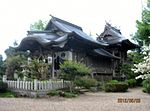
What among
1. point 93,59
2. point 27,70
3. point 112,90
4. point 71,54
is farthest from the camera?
point 93,59

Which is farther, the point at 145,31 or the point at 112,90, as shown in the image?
the point at 145,31

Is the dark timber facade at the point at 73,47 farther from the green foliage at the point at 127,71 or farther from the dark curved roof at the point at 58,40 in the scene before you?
the green foliage at the point at 127,71

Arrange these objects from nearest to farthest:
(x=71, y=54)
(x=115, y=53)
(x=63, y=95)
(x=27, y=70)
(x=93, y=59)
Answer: (x=63, y=95) → (x=27, y=70) → (x=71, y=54) → (x=93, y=59) → (x=115, y=53)

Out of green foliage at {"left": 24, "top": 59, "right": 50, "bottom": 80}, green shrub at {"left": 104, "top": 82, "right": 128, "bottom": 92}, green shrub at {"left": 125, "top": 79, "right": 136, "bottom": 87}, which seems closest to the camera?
green foliage at {"left": 24, "top": 59, "right": 50, "bottom": 80}

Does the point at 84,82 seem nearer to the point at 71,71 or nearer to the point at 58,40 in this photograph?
the point at 71,71

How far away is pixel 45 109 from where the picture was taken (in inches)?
419

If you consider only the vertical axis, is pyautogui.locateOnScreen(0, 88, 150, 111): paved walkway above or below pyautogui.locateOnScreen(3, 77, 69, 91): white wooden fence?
below

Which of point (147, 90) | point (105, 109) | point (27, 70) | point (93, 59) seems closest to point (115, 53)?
point (93, 59)

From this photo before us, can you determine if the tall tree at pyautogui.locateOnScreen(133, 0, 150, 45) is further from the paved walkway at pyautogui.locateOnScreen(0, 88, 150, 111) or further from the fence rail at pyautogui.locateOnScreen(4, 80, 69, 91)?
the paved walkway at pyautogui.locateOnScreen(0, 88, 150, 111)

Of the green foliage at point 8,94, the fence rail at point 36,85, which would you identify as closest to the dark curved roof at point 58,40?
the fence rail at point 36,85

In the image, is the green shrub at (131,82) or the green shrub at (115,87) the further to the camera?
the green shrub at (131,82)

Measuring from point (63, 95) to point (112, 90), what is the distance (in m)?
6.58

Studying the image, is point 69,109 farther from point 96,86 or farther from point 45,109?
point 96,86

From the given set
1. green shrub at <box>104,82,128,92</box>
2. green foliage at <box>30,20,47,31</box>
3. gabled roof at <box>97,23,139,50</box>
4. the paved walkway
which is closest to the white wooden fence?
the paved walkway
